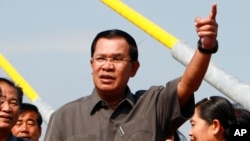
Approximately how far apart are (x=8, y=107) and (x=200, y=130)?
1.84 metres

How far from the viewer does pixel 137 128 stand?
5828 mm

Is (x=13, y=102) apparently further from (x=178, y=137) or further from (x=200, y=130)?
(x=200, y=130)

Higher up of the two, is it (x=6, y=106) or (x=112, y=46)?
(x=112, y=46)

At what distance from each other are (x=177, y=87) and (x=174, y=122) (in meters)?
0.22

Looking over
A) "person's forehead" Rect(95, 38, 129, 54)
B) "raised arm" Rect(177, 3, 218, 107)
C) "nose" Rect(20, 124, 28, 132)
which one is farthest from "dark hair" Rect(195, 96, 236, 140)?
"nose" Rect(20, 124, 28, 132)

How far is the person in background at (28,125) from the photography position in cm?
996

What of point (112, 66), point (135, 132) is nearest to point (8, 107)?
point (112, 66)

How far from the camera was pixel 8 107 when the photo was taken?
7.99 m

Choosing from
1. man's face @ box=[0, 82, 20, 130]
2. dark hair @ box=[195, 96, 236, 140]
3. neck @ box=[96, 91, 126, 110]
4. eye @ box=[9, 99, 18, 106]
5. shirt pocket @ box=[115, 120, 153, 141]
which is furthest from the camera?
eye @ box=[9, 99, 18, 106]

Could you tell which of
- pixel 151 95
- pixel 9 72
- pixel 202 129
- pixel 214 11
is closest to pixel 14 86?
pixel 202 129

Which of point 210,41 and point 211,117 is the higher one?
point 210,41

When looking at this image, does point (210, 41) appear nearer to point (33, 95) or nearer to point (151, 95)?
point (151, 95)

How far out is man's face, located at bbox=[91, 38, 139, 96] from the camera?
587 cm

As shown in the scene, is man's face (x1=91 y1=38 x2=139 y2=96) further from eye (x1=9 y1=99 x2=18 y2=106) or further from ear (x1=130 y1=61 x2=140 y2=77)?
eye (x1=9 y1=99 x2=18 y2=106)
